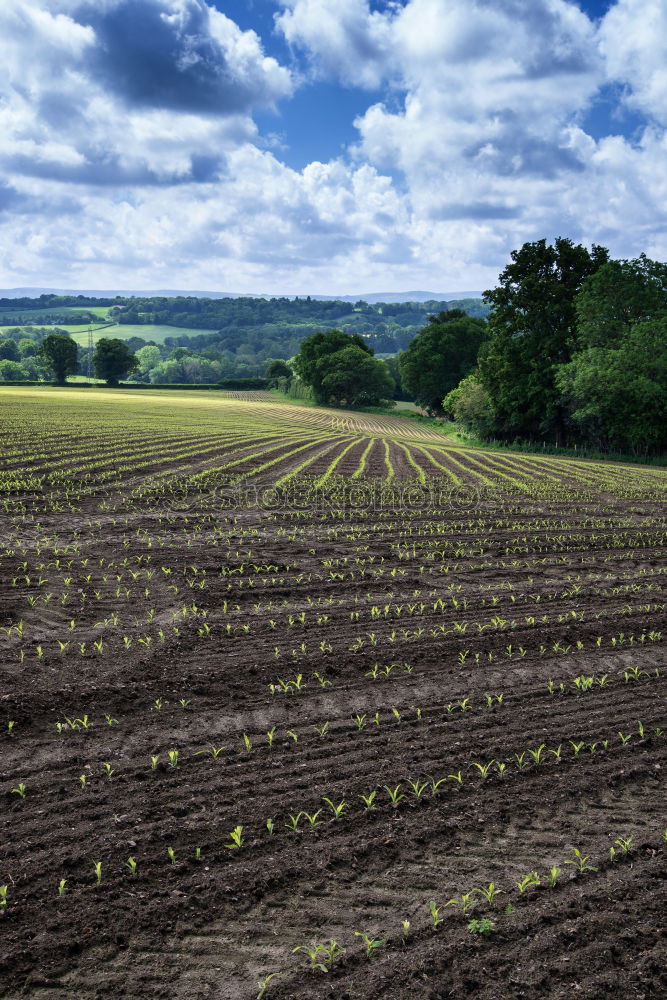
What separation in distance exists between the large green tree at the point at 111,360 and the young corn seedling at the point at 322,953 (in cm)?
11677

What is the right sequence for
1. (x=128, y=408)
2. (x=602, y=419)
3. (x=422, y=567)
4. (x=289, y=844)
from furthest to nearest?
1. (x=128, y=408)
2. (x=602, y=419)
3. (x=422, y=567)
4. (x=289, y=844)

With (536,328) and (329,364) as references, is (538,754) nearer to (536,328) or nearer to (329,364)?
(536,328)

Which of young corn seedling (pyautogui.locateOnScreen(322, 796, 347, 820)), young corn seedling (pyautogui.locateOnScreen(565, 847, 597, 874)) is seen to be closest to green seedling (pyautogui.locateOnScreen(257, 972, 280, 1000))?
young corn seedling (pyautogui.locateOnScreen(322, 796, 347, 820))

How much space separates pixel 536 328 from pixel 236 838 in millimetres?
46024

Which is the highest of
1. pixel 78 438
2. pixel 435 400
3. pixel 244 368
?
pixel 244 368

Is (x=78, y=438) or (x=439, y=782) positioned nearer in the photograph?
(x=439, y=782)

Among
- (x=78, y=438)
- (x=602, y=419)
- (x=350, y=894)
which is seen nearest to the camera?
(x=350, y=894)

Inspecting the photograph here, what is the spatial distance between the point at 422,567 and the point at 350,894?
28.5 feet

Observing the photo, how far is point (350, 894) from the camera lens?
468 cm

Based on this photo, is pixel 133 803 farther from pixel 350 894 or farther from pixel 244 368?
pixel 244 368

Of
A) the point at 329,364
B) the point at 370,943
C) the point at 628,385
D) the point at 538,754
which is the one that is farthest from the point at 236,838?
the point at 329,364

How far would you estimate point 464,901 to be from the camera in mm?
4523

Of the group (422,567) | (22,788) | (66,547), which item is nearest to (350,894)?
(22,788)

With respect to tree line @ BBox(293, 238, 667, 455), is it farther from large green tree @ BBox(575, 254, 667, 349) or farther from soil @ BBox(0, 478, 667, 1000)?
soil @ BBox(0, 478, 667, 1000)
